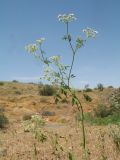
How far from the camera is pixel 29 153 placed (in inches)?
428

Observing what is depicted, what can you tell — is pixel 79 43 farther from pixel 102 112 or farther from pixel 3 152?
pixel 102 112

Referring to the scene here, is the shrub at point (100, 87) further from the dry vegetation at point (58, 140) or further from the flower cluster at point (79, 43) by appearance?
the flower cluster at point (79, 43)

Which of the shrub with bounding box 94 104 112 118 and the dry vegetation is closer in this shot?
the dry vegetation

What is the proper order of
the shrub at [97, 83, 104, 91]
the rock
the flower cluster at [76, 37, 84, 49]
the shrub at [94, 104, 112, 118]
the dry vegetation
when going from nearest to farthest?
the flower cluster at [76, 37, 84, 49], the dry vegetation, the rock, the shrub at [94, 104, 112, 118], the shrub at [97, 83, 104, 91]

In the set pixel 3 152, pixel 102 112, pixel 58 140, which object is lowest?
pixel 3 152

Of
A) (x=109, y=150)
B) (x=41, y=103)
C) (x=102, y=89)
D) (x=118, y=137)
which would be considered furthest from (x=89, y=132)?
(x=102, y=89)

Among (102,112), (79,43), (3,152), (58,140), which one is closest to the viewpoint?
(79,43)

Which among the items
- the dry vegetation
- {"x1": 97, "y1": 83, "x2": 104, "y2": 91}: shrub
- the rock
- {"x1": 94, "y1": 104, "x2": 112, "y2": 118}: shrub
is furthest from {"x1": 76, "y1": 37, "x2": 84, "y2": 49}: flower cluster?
{"x1": 97, "y1": 83, "x2": 104, "y2": 91}: shrub

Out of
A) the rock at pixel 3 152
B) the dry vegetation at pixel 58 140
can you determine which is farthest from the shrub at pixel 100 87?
the rock at pixel 3 152

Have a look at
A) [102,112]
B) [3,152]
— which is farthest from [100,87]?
[3,152]

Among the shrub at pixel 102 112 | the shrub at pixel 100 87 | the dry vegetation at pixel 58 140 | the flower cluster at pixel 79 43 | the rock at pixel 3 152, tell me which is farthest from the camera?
the shrub at pixel 100 87

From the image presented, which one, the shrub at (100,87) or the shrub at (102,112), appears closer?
the shrub at (102,112)

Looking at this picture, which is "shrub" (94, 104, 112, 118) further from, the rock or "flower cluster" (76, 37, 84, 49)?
"flower cluster" (76, 37, 84, 49)

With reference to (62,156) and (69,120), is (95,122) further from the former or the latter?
(62,156)
